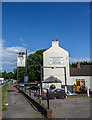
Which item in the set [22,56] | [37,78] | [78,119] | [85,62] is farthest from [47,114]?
[85,62]

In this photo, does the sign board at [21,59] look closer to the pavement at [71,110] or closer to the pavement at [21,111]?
the pavement at [21,111]

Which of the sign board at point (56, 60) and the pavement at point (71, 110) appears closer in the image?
the pavement at point (71, 110)

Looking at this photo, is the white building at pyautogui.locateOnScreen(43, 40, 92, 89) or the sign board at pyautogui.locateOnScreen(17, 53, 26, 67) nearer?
the sign board at pyautogui.locateOnScreen(17, 53, 26, 67)

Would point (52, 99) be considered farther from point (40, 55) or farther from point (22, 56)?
point (40, 55)

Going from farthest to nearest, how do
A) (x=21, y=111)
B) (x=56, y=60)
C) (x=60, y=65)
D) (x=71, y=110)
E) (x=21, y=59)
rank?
(x=56, y=60) → (x=60, y=65) → (x=21, y=59) → (x=71, y=110) → (x=21, y=111)

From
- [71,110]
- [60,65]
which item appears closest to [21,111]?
[71,110]

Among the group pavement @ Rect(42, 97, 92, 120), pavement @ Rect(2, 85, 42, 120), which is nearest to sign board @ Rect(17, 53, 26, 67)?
pavement @ Rect(2, 85, 42, 120)

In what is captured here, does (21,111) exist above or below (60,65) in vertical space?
below

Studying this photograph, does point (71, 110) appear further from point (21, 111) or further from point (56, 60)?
point (56, 60)

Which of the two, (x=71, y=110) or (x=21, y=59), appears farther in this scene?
(x=21, y=59)

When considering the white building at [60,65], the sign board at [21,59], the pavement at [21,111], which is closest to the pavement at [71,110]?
the pavement at [21,111]

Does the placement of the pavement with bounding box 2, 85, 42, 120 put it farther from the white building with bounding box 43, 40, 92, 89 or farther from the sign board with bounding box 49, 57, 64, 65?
the sign board with bounding box 49, 57, 64, 65

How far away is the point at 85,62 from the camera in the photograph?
2371 inches

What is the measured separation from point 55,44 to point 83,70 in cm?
620
